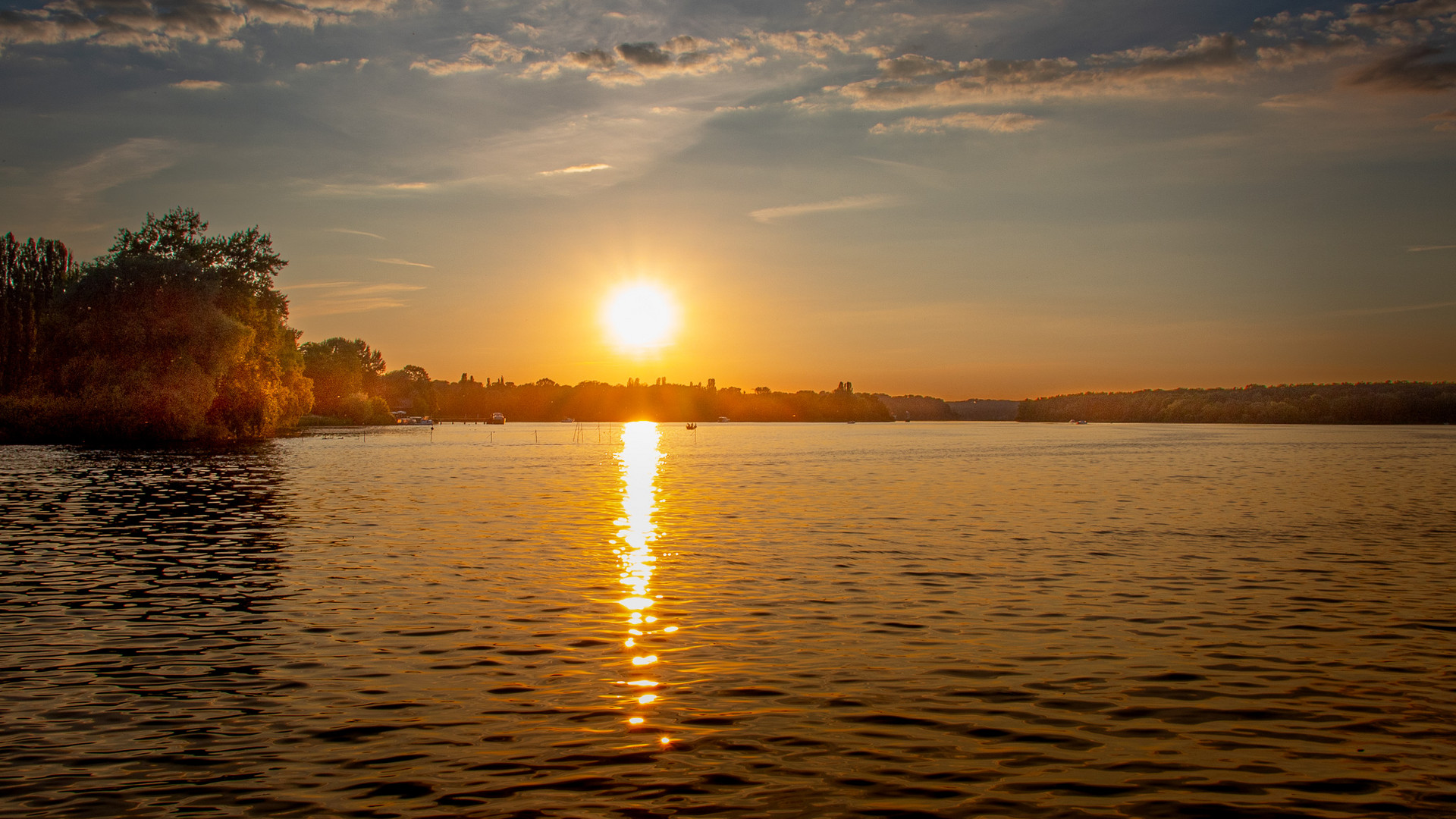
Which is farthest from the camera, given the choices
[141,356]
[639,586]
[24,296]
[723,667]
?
[24,296]

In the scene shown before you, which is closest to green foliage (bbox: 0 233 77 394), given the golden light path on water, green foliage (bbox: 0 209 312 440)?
green foliage (bbox: 0 209 312 440)

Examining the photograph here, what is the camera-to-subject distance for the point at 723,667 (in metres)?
16.6

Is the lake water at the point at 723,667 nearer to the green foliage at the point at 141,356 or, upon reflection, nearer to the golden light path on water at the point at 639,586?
the golden light path on water at the point at 639,586

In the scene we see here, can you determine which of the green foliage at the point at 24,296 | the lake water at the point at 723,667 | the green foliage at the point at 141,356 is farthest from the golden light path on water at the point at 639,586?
the green foliage at the point at 24,296

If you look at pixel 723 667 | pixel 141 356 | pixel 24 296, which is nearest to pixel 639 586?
pixel 723 667

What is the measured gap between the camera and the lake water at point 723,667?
11.1 m

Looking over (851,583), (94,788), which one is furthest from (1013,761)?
(851,583)

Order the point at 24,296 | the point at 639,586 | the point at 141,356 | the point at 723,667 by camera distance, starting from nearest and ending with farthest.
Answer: the point at 723,667 → the point at 639,586 → the point at 141,356 → the point at 24,296

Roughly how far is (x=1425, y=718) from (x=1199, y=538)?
22800mm

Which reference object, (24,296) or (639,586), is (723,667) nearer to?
(639,586)

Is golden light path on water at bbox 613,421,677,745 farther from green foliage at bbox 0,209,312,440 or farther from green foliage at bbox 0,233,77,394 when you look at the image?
green foliage at bbox 0,233,77,394

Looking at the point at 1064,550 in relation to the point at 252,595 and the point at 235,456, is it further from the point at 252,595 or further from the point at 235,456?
the point at 235,456

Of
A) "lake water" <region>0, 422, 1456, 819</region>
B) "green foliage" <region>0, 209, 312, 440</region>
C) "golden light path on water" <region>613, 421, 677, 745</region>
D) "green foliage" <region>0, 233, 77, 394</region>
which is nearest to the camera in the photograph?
"lake water" <region>0, 422, 1456, 819</region>

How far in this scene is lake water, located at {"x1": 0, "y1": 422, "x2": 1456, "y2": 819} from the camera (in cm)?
1107
